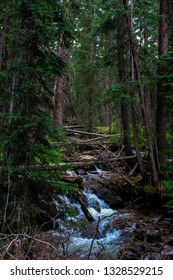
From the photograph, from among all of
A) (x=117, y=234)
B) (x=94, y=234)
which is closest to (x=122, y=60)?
(x=117, y=234)

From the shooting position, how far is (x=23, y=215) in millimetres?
5195

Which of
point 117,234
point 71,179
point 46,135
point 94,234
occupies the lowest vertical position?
point 117,234

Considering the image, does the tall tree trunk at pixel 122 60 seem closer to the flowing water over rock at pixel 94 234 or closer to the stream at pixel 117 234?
the flowing water over rock at pixel 94 234

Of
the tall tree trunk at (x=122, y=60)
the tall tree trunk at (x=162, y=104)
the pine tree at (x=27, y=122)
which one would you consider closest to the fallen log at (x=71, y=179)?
the tall tree trunk at (x=122, y=60)

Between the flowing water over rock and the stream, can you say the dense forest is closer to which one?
the stream

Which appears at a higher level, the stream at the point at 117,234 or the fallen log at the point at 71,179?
the fallen log at the point at 71,179

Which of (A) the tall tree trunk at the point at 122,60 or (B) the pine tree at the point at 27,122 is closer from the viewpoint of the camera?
(B) the pine tree at the point at 27,122

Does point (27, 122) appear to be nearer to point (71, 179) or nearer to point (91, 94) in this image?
point (71, 179)

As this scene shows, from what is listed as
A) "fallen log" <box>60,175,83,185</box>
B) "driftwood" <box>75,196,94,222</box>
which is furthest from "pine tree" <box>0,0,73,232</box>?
"fallen log" <box>60,175,83,185</box>

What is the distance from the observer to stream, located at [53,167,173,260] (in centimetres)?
598

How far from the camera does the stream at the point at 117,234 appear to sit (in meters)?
5.98

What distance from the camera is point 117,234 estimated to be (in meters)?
7.73
